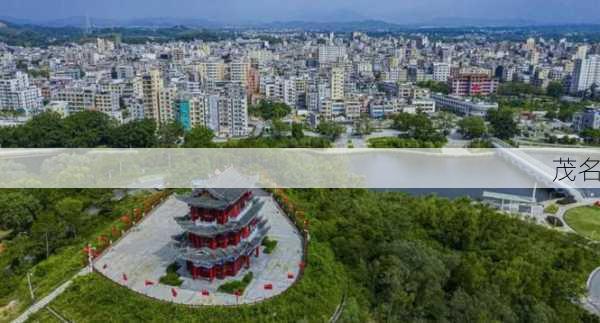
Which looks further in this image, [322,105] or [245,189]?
[322,105]

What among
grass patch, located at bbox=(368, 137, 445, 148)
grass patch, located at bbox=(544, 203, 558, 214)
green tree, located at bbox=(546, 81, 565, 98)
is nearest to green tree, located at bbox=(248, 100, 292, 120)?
grass patch, located at bbox=(368, 137, 445, 148)

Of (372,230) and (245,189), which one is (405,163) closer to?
(372,230)

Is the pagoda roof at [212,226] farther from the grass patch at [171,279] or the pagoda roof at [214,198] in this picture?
the grass patch at [171,279]

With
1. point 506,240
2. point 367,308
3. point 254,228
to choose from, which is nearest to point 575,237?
point 506,240

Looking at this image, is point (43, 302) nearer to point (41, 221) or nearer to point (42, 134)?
point (41, 221)

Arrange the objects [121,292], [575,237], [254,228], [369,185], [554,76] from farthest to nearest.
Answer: [554,76], [369,185], [575,237], [254,228], [121,292]

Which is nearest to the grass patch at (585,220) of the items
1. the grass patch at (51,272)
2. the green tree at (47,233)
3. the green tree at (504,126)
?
the green tree at (504,126)
